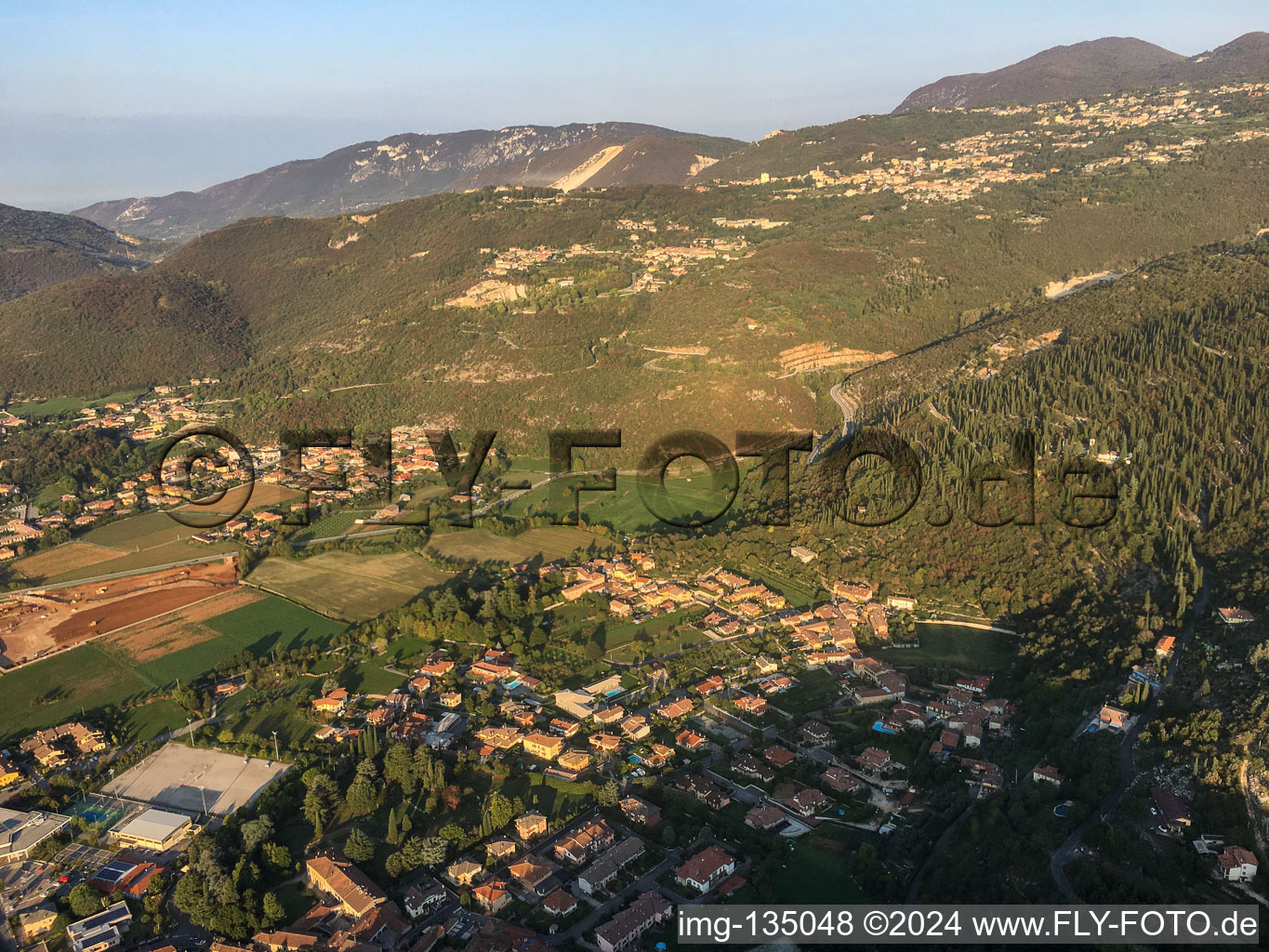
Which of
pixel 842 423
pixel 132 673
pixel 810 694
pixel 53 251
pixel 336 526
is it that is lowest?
pixel 810 694

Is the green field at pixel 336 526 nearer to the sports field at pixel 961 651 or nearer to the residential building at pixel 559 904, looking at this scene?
the sports field at pixel 961 651

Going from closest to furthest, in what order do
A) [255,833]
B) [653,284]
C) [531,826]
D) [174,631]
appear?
1. [255,833]
2. [531,826]
3. [174,631]
4. [653,284]

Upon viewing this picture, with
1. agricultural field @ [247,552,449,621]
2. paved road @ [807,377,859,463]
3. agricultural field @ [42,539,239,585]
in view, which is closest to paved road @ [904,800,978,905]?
agricultural field @ [247,552,449,621]

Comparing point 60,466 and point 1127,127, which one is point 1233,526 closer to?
point 60,466

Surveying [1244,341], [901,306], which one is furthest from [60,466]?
[1244,341]

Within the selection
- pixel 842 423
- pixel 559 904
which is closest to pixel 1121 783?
pixel 559 904

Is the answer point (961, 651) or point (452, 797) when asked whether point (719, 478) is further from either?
point (452, 797)
